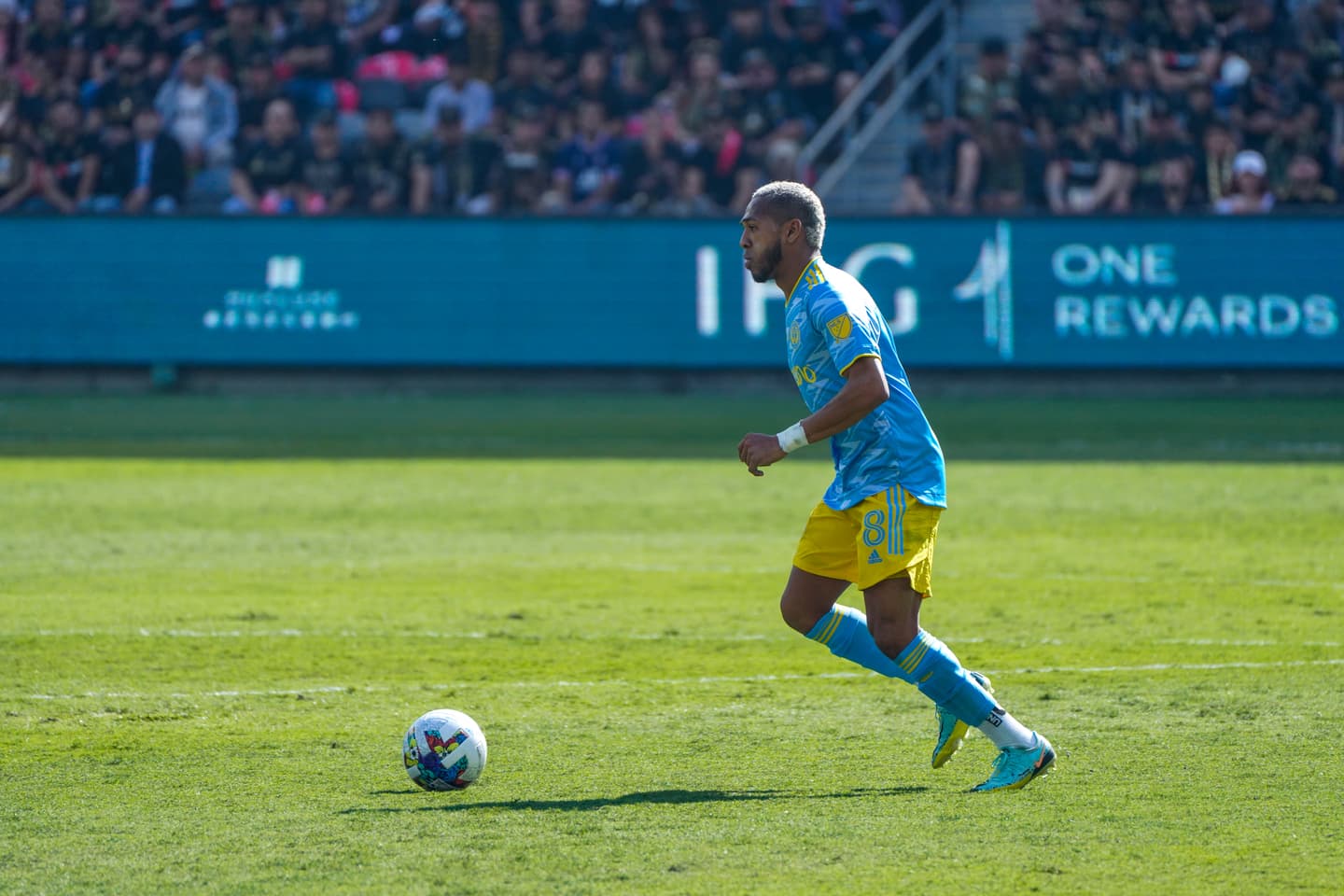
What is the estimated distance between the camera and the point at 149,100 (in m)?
26.9

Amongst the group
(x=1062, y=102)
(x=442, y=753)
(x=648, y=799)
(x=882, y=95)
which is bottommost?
(x=648, y=799)

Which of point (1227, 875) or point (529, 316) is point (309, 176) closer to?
point (529, 316)

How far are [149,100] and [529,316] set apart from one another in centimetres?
739

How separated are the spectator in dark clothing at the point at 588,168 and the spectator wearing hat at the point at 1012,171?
5128 millimetres

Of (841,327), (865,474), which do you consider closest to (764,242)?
(841,327)

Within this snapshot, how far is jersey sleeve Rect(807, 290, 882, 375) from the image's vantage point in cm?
620

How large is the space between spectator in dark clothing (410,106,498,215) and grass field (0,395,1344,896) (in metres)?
8.24

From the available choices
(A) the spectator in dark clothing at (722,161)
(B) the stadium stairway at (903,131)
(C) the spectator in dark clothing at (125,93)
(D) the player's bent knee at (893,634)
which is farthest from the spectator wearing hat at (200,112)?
(D) the player's bent knee at (893,634)

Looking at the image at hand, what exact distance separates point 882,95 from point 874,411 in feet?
69.6

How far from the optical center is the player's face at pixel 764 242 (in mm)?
6480

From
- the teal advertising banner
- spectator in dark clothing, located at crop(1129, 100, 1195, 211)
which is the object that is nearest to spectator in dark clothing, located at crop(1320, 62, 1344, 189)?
spectator in dark clothing, located at crop(1129, 100, 1195, 211)

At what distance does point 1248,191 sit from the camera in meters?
23.2

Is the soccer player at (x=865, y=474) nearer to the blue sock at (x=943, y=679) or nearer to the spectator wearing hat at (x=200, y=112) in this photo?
the blue sock at (x=943, y=679)

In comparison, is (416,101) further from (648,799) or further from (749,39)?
(648,799)
